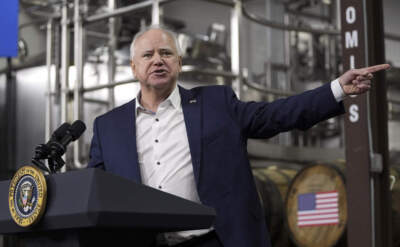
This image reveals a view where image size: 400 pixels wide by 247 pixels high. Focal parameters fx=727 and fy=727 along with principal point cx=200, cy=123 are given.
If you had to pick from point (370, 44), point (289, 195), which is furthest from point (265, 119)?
point (289, 195)

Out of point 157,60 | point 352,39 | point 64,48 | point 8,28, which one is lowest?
point 157,60

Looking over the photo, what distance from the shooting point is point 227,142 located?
2.29 m

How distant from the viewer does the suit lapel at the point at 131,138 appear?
226 centimetres

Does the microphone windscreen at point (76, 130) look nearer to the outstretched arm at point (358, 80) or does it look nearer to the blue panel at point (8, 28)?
the outstretched arm at point (358, 80)

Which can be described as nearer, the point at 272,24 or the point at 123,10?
the point at 123,10

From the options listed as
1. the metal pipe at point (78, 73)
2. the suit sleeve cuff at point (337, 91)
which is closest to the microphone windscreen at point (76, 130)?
the suit sleeve cuff at point (337, 91)

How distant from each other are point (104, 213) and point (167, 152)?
83cm

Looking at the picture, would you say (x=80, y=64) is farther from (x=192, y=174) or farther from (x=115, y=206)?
(x=115, y=206)

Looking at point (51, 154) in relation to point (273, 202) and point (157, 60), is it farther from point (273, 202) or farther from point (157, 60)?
point (273, 202)

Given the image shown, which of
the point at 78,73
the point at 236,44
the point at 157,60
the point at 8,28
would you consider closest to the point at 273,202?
the point at 236,44

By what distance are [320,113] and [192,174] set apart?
0.44 metres

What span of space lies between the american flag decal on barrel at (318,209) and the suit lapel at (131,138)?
278cm

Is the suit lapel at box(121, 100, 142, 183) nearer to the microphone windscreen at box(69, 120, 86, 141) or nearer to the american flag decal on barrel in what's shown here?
the microphone windscreen at box(69, 120, 86, 141)

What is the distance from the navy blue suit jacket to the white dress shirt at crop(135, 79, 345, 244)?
0.03 metres
